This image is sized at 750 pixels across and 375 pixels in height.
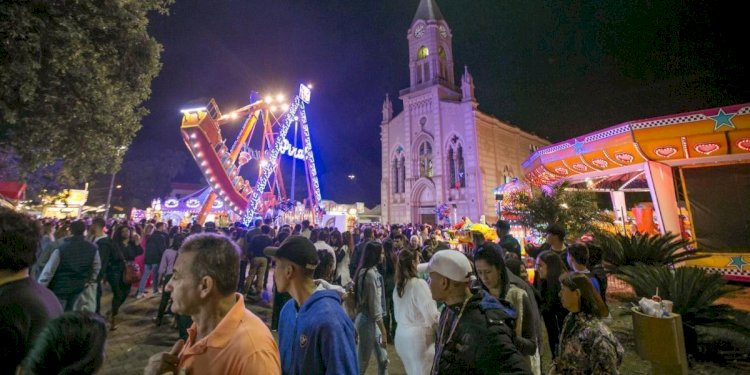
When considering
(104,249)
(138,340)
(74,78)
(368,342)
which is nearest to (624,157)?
(368,342)

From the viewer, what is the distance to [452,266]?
2047 mm

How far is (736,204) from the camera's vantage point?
10086 millimetres

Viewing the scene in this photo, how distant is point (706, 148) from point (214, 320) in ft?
44.2

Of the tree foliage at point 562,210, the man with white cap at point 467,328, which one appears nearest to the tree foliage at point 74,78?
the man with white cap at point 467,328

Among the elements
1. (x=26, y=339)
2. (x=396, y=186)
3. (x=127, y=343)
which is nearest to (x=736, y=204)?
(x=26, y=339)

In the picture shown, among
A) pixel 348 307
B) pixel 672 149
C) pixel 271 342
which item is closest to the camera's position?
pixel 271 342

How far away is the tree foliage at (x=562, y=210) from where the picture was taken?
1016 centimetres

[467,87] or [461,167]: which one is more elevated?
[467,87]

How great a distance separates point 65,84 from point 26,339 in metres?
8.28

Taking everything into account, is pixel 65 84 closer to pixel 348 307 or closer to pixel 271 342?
pixel 348 307

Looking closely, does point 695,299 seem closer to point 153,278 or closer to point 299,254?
point 299,254

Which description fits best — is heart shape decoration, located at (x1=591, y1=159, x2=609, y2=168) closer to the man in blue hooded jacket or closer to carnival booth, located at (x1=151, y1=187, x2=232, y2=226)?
the man in blue hooded jacket

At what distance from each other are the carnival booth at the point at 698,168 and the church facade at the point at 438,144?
1698 centimetres

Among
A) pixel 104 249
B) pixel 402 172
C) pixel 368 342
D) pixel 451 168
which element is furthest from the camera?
pixel 402 172
